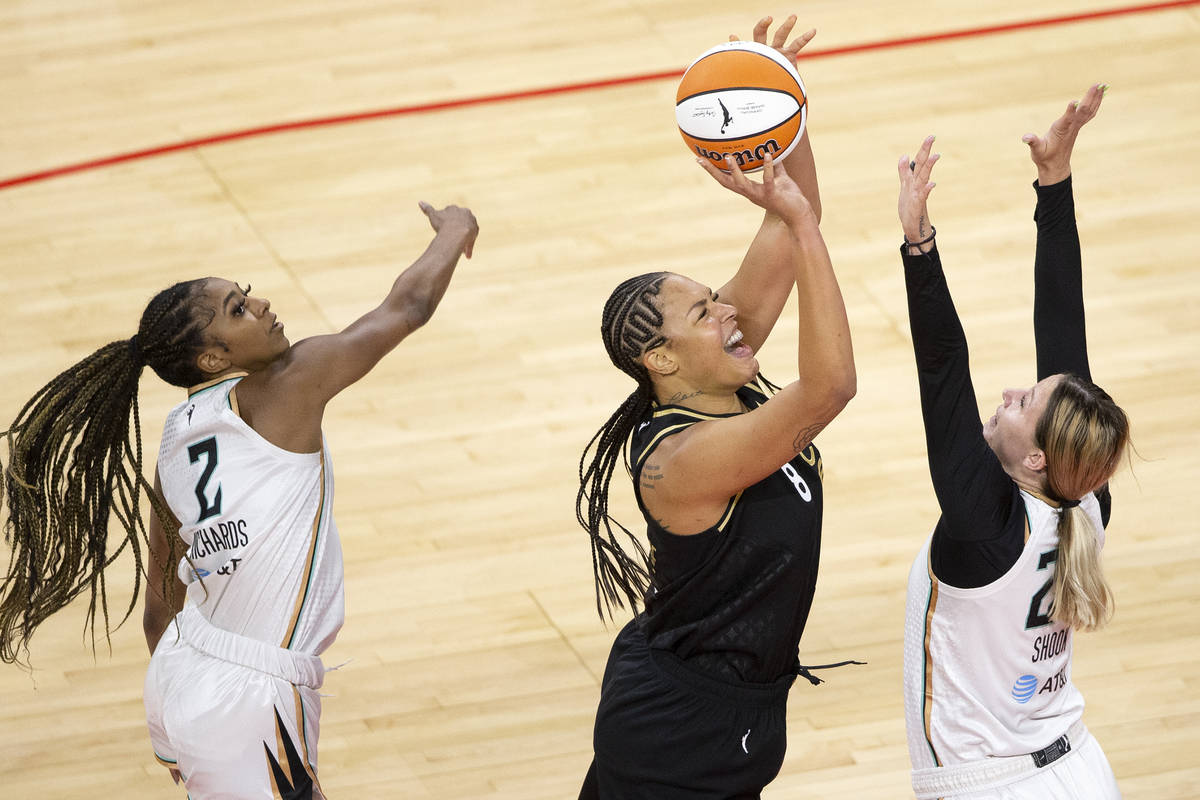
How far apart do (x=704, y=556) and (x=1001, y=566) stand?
0.57 m

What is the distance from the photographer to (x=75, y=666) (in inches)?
194

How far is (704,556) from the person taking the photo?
3152 mm

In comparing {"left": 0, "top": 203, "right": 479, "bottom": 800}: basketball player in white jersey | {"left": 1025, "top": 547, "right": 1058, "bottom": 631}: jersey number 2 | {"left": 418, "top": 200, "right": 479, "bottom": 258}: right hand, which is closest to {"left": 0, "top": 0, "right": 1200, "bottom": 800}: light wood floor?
{"left": 0, "top": 203, "right": 479, "bottom": 800}: basketball player in white jersey

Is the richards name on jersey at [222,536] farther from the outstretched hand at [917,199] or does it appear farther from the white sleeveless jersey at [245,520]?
the outstretched hand at [917,199]

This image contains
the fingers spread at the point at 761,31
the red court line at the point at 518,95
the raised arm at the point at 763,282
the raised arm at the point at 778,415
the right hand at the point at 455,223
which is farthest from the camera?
the red court line at the point at 518,95

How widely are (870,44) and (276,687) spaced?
5.41 metres

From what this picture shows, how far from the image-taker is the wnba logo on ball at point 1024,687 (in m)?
3.17

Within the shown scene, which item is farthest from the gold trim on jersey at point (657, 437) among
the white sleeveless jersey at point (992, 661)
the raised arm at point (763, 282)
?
the white sleeveless jersey at point (992, 661)

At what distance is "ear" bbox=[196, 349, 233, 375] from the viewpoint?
362cm

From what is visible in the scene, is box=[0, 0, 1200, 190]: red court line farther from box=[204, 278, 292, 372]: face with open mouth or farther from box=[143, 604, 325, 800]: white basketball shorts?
box=[143, 604, 325, 800]: white basketball shorts

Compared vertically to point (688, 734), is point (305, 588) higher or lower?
lower

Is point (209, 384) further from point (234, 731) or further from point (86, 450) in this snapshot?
point (234, 731)

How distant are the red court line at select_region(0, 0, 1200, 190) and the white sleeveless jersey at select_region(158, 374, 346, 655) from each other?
4.06m

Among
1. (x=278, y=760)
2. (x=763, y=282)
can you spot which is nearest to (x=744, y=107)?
(x=763, y=282)
